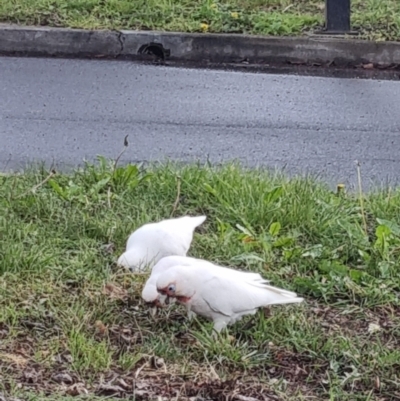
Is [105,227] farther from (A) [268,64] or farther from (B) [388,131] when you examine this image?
(A) [268,64]

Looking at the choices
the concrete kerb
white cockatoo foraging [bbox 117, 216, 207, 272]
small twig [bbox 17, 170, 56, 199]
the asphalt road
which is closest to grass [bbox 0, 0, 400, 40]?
the concrete kerb

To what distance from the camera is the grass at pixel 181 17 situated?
26.2 ft

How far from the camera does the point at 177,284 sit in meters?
3.07

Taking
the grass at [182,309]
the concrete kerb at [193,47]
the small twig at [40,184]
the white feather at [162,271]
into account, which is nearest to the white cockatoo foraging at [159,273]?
the white feather at [162,271]

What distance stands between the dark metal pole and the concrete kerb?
184 mm

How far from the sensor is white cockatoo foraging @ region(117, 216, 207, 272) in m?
3.51

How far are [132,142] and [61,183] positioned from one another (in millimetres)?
1152

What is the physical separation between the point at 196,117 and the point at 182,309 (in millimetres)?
2931

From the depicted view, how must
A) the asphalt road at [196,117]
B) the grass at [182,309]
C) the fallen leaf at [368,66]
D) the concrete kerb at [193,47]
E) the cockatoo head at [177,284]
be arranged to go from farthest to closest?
1. the fallen leaf at [368,66]
2. the concrete kerb at [193,47]
3. the asphalt road at [196,117]
4. the cockatoo head at [177,284]
5. the grass at [182,309]

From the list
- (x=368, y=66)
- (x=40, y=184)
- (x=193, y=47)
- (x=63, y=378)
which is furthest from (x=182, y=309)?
(x=368, y=66)

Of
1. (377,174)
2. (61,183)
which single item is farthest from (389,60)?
(61,183)

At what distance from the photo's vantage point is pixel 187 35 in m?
7.80

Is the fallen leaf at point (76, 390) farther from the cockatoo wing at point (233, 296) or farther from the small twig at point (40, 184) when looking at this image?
the small twig at point (40, 184)

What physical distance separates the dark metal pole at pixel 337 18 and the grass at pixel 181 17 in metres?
0.19
